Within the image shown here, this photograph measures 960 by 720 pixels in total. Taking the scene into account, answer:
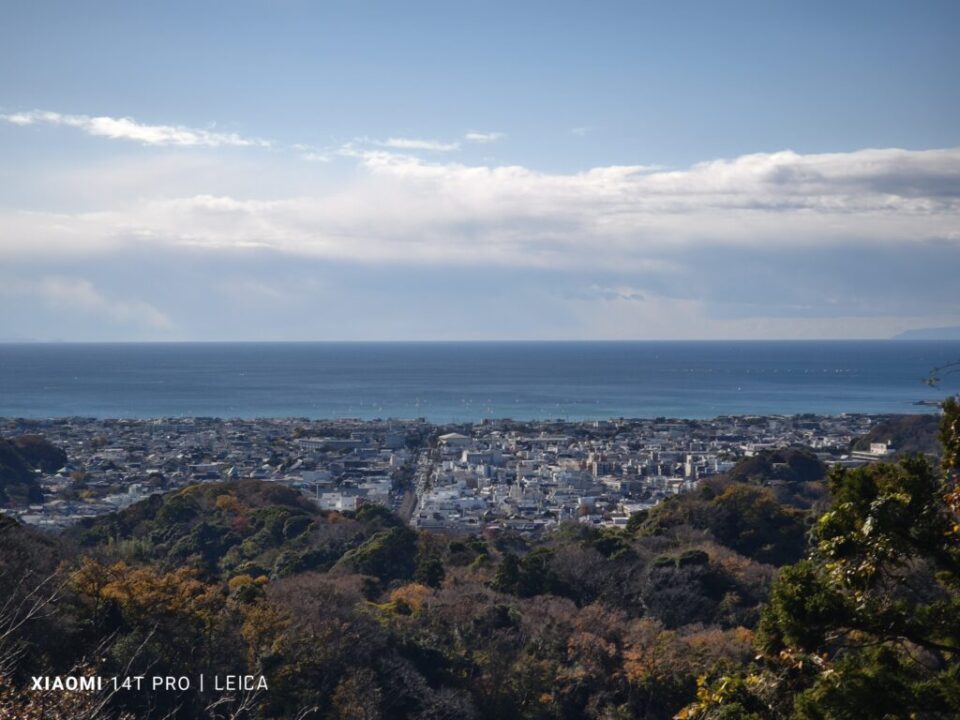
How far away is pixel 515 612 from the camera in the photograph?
14.6 metres

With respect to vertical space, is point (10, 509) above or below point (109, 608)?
below

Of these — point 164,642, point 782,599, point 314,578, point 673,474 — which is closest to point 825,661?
point 782,599

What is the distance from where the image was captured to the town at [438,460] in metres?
32.1

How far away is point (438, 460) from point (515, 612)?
101 feet

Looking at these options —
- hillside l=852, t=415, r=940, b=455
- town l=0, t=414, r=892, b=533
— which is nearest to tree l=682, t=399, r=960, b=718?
town l=0, t=414, r=892, b=533

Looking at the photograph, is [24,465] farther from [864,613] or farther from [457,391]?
[457,391]

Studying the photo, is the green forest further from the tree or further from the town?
the town

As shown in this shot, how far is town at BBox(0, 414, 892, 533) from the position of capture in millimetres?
32062

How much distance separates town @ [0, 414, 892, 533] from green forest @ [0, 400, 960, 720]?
6050 mm

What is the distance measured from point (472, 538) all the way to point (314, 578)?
271 inches

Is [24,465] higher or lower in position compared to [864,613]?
lower

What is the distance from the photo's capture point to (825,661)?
5359mm

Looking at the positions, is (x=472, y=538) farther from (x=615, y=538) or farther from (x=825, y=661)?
(x=825, y=661)

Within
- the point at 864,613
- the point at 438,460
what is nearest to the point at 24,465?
the point at 438,460
